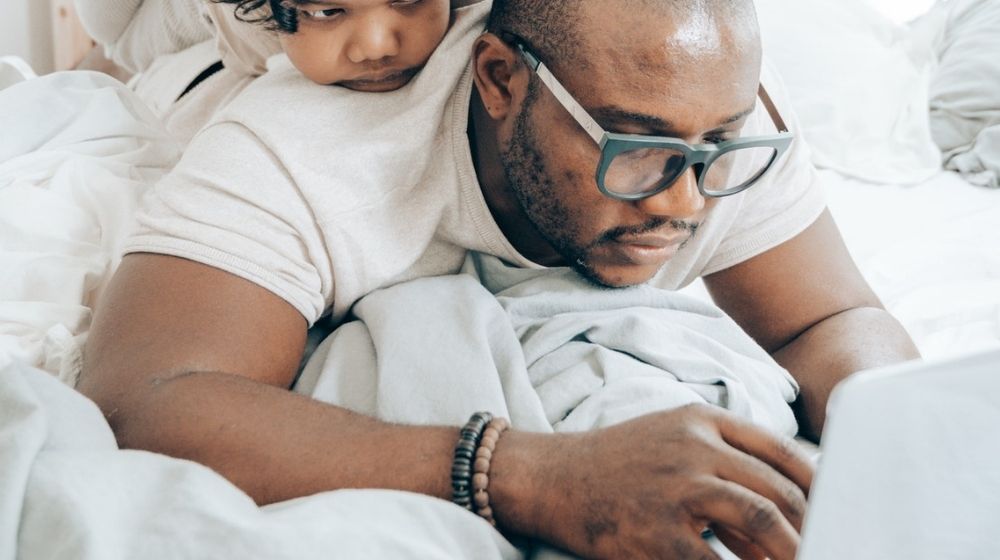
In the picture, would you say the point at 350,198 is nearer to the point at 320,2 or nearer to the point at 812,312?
the point at 320,2

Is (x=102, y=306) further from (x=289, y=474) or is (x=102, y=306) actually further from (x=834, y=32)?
(x=834, y=32)

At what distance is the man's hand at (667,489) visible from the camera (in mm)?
Result: 781

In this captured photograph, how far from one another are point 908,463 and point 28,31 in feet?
11.2

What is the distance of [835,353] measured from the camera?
1.27 m

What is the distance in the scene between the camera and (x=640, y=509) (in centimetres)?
82

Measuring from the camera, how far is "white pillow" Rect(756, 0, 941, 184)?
2.29m

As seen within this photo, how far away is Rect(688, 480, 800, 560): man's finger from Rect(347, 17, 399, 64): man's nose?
63 cm

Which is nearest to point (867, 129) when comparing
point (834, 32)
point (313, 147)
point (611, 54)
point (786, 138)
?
point (834, 32)

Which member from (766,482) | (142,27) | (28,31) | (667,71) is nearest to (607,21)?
(667,71)

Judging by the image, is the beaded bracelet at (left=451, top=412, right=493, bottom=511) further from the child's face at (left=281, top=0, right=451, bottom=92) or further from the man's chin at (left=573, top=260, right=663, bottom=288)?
the child's face at (left=281, top=0, right=451, bottom=92)

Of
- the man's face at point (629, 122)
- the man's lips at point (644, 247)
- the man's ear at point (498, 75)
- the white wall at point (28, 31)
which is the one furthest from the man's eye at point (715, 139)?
the white wall at point (28, 31)

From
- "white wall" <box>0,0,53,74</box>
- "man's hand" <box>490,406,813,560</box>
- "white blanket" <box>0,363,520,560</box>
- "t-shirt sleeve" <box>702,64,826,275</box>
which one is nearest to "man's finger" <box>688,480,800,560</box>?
"man's hand" <box>490,406,813,560</box>

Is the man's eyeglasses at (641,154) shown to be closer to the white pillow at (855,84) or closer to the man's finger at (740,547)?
the man's finger at (740,547)

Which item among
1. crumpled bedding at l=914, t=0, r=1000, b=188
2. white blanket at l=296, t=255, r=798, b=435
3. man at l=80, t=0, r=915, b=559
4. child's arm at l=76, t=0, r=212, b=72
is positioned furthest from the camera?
crumpled bedding at l=914, t=0, r=1000, b=188
